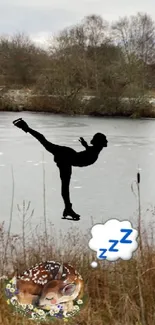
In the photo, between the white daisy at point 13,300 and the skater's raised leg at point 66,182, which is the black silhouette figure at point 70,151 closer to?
the skater's raised leg at point 66,182

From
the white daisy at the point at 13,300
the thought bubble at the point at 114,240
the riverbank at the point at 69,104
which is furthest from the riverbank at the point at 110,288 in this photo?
the riverbank at the point at 69,104

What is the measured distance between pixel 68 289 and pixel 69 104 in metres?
0.61

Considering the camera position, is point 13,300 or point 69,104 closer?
point 13,300

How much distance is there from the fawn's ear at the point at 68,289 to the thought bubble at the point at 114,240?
0.37ft

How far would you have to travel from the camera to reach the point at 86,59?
1206mm

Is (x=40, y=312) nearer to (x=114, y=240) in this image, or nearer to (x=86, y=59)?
(x=114, y=240)

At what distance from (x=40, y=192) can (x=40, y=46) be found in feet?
3.16

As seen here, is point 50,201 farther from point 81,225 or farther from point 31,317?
point 31,317

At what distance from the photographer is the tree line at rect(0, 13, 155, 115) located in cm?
117

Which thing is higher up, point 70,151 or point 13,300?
point 70,151

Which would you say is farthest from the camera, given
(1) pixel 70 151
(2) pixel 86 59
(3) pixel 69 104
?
(3) pixel 69 104

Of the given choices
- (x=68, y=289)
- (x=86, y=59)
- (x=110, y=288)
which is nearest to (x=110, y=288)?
(x=110, y=288)

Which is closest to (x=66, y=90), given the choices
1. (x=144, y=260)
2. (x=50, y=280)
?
(x=50, y=280)

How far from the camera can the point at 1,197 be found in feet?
7.65
